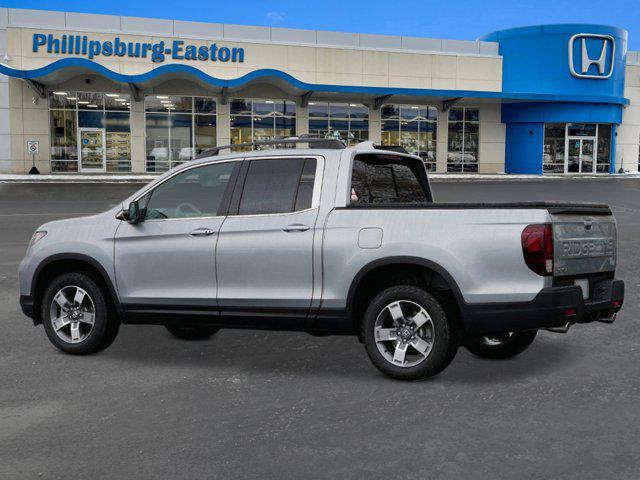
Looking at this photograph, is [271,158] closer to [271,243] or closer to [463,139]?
[271,243]

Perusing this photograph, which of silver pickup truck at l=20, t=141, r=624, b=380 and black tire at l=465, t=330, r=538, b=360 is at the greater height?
silver pickup truck at l=20, t=141, r=624, b=380

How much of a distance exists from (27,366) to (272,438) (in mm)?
2655

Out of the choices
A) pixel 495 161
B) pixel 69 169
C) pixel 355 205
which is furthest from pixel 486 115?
pixel 355 205

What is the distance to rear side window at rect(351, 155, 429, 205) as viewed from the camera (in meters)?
6.09

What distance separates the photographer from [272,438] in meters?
4.23

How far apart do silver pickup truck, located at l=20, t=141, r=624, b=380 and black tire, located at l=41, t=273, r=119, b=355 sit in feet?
0.04

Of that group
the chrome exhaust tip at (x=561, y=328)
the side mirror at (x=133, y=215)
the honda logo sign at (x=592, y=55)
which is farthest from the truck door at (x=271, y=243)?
the honda logo sign at (x=592, y=55)

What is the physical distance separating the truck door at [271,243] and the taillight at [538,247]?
62.1 inches

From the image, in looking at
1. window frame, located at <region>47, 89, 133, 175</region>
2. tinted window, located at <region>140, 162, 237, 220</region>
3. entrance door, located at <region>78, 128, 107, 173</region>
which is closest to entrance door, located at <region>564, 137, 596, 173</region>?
window frame, located at <region>47, 89, 133, 175</region>

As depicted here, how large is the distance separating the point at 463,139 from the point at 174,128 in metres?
18.9

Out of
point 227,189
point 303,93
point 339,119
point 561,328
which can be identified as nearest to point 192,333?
point 227,189

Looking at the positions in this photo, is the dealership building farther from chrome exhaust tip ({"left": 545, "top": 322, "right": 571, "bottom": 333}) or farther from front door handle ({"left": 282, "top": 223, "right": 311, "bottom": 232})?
chrome exhaust tip ({"left": 545, "top": 322, "right": 571, "bottom": 333})

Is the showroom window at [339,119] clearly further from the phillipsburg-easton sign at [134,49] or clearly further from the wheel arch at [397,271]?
the wheel arch at [397,271]

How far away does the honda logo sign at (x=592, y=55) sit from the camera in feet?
154
